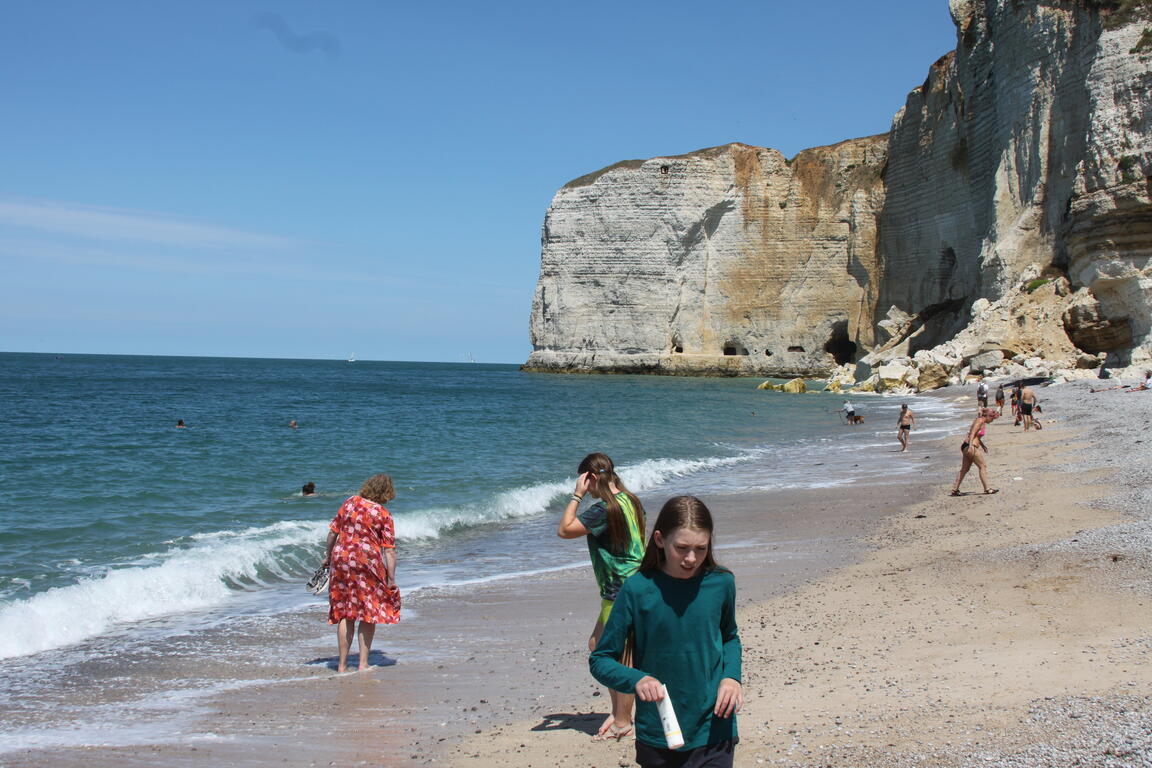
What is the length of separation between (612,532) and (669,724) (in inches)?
68.5

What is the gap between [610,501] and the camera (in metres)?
4.50

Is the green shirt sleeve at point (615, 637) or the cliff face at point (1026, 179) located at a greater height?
the cliff face at point (1026, 179)

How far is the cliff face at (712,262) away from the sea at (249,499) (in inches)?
1277

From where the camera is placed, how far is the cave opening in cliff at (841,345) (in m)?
68.2

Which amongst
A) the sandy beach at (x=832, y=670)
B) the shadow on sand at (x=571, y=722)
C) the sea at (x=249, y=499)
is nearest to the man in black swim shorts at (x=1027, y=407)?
the sea at (x=249, y=499)

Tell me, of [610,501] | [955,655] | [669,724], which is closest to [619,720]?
[610,501]

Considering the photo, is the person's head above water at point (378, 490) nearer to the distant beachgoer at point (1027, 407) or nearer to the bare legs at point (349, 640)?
the bare legs at point (349, 640)

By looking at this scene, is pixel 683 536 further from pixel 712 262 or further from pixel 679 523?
pixel 712 262

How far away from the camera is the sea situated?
21.8 ft

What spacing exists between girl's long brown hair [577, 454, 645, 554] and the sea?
2.58 meters

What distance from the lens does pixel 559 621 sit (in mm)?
7125

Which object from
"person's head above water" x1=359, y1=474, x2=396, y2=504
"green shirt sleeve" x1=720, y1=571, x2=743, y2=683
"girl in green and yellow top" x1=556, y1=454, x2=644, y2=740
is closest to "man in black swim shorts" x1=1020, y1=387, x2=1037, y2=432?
"person's head above water" x1=359, y1=474, x2=396, y2=504

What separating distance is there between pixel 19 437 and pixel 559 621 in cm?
2277

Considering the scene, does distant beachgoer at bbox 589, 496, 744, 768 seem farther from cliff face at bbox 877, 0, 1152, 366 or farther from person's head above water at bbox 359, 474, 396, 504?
cliff face at bbox 877, 0, 1152, 366
